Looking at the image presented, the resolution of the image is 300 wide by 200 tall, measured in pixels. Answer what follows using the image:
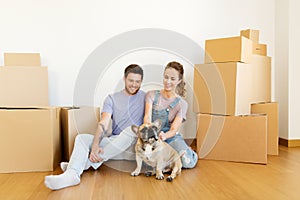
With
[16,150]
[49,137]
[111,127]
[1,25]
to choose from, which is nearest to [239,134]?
[111,127]

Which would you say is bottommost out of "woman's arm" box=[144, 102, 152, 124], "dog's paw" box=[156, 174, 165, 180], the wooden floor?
the wooden floor

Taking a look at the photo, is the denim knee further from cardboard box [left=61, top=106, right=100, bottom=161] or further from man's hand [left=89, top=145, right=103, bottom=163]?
cardboard box [left=61, top=106, right=100, bottom=161]

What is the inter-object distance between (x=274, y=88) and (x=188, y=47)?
81 centimetres

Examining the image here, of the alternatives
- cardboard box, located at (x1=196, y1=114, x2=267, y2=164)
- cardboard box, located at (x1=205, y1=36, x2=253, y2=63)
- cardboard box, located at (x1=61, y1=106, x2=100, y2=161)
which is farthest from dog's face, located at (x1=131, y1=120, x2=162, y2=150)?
cardboard box, located at (x1=205, y1=36, x2=253, y2=63)

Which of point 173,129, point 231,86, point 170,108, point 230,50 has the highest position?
point 230,50

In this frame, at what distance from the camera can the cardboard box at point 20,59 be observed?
1.97m

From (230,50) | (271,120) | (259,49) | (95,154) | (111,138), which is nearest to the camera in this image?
(95,154)

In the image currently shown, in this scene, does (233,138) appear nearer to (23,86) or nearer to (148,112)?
Answer: (148,112)

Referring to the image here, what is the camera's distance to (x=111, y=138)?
1.66 meters

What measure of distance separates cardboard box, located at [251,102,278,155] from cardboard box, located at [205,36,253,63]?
33 centimetres

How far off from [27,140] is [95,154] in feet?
1.24

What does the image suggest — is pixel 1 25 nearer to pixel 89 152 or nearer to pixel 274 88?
pixel 89 152

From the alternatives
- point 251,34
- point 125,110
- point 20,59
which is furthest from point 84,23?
point 251,34

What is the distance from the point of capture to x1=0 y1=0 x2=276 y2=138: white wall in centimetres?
217
